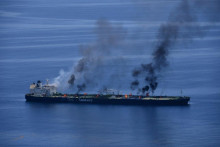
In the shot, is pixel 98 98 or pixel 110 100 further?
pixel 98 98

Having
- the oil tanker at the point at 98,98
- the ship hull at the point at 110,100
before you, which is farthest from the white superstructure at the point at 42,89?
the ship hull at the point at 110,100

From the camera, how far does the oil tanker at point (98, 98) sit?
297 feet

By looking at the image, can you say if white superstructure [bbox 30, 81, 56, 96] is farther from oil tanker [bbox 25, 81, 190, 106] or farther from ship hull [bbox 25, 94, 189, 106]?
ship hull [bbox 25, 94, 189, 106]

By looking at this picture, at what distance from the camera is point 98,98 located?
93312 mm

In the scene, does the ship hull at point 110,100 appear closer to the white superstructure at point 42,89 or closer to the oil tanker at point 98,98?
the oil tanker at point 98,98

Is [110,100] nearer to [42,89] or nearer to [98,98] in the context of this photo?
[98,98]

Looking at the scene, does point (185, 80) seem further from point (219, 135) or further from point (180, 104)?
point (219, 135)

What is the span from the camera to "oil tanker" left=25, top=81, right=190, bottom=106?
90.4m

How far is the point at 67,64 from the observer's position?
4737 inches

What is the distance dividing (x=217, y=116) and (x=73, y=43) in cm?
6650

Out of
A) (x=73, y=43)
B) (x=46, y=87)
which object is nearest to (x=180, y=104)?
(x=46, y=87)

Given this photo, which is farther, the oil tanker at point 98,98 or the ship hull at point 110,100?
the oil tanker at point 98,98

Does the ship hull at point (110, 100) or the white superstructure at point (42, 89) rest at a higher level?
the white superstructure at point (42, 89)

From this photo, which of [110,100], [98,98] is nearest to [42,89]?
[98,98]
